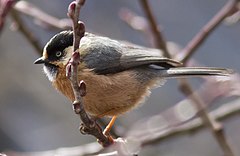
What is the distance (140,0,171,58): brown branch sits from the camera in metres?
3.53

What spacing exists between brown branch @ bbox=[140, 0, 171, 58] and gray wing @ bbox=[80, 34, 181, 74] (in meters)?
0.04

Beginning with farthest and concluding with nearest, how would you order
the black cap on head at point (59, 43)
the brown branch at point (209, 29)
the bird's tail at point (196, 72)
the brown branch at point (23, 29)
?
1. the brown branch at point (23, 29)
2. the brown branch at point (209, 29)
3. the bird's tail at point (196, 72)
4. the black cap on head at point (59, 43)

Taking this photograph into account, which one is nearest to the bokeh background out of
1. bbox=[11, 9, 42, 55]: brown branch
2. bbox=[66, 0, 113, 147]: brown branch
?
bbox=[11, 9, 42, 55]: brown branch

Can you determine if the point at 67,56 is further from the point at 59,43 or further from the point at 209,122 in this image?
the point at 209,122

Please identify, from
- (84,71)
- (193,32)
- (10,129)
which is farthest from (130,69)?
(193,32)

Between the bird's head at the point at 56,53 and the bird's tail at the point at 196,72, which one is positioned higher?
the bird's head at the point at 56,53

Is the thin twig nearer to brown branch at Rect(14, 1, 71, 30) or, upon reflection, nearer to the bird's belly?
the bird's belly

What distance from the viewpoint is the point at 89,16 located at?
8.43 metres

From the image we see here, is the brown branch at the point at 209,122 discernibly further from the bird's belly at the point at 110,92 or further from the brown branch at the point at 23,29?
the brown branch at the point at 23,29

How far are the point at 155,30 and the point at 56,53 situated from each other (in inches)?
26.9

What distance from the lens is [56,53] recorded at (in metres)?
3.42

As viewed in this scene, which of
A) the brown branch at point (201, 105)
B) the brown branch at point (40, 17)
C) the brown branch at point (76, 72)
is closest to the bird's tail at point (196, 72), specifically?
the brown branch at point (201, 105)

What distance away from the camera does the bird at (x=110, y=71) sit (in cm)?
338

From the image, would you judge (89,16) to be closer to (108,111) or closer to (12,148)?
(12,148)
